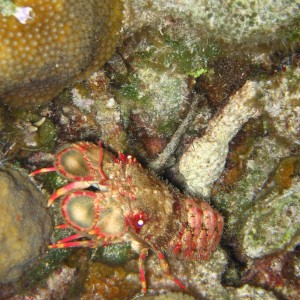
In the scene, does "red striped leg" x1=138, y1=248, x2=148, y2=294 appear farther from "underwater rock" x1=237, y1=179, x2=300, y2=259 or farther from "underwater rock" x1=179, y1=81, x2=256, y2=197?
"underwater rock" x1=237, y1=179, x2=300, y2=259

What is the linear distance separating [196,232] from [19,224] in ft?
8.53

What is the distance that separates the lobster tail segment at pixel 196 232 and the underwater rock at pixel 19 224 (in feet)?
6.20

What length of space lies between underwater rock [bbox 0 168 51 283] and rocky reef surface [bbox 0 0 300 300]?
0.13m

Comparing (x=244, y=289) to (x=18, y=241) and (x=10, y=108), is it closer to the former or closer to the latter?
(x=18, y=241)

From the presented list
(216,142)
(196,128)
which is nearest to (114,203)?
(216,142)

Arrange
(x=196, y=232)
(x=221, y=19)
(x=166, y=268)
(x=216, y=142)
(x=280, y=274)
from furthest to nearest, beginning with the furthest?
1. (x=280, y=274)
2. (x=196, y=232)
3. (x=216, y=142)
4. (x=166, y=268)
5. (x=221, y=19)

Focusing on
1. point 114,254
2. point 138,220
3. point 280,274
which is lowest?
point 114,254

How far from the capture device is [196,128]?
16.9 feet

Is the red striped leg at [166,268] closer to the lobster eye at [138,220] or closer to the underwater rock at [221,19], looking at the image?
the lobster eye at [138,220]

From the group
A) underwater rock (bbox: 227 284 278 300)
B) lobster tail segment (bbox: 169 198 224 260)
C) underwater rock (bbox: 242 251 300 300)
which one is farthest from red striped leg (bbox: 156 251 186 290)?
underwater rock (bbox: 242 251 300 300)

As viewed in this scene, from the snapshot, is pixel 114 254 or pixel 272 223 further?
pixel 272 223

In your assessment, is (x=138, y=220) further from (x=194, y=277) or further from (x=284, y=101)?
(x=284, y=101)

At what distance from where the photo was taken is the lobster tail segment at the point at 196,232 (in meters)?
4.95

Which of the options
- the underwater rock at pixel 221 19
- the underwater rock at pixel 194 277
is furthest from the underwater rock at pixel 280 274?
the underwater rock at pixel 221 19
